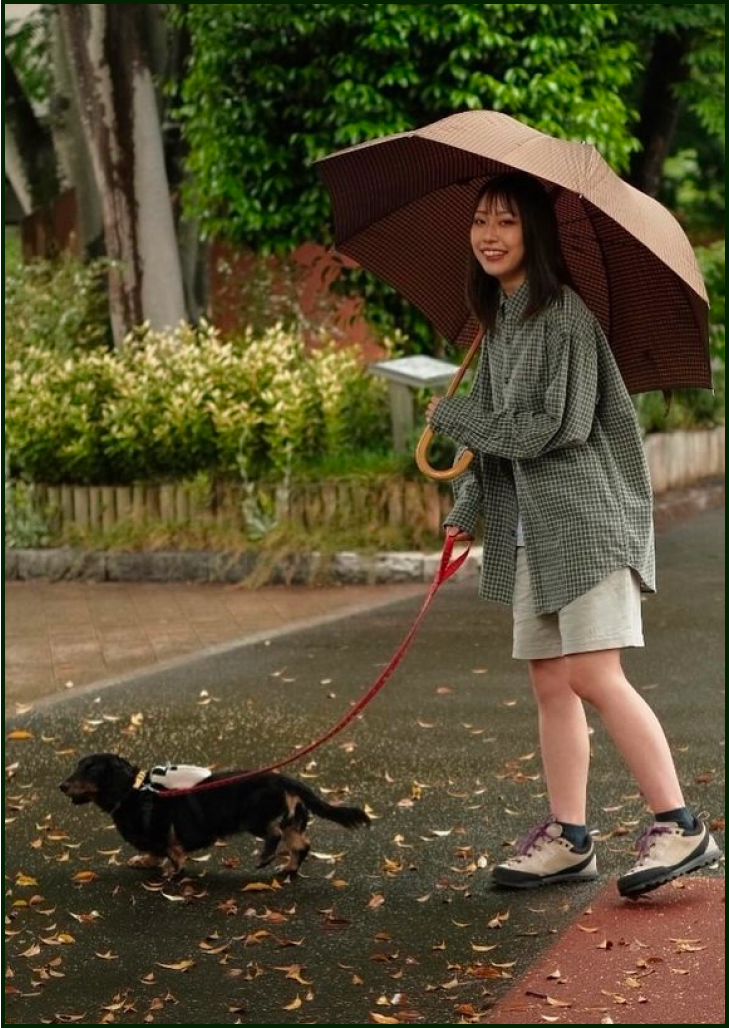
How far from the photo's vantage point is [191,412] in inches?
474

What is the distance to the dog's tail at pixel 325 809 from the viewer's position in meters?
5.55

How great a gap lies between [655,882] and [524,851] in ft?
1.59

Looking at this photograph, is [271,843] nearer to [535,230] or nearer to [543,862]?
[543,862]

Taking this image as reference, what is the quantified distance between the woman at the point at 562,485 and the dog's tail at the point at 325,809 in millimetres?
787

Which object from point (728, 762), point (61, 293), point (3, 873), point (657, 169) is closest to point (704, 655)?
point (728, 762)

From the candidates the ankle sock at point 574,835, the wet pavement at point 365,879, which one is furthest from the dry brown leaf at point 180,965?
the ankle sock at point 574,835

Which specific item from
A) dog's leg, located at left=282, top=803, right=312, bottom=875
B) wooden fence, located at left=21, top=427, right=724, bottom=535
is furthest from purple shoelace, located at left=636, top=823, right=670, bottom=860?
wooden fence, located at left=21, top=427, right=724, bottom=535

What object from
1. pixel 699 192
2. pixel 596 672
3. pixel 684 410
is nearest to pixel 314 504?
pixel 684 410

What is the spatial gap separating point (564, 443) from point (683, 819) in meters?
1.13

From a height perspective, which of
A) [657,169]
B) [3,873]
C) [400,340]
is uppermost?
[657,169]

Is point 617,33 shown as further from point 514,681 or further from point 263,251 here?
point 514,681

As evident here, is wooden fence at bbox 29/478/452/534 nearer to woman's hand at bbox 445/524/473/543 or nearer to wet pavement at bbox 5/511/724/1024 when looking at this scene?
wet pavement at bbox 5/511/724/1024

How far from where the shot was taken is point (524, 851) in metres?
5.39

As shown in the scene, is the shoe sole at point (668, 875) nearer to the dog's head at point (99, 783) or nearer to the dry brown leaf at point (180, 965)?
the dry brown leaf at point (180, 965)
